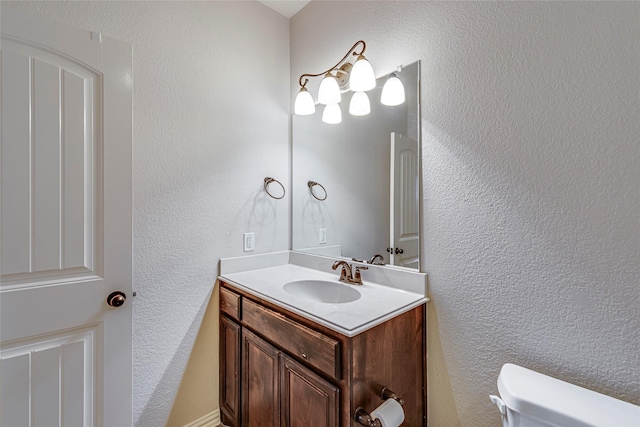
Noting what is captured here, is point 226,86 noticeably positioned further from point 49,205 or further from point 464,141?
point 464,141

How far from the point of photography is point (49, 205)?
43.7 inches

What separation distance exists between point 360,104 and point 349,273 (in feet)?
3.01

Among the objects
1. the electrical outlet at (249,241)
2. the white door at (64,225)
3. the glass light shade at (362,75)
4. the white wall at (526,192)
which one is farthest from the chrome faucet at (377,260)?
the white door at (64,225)

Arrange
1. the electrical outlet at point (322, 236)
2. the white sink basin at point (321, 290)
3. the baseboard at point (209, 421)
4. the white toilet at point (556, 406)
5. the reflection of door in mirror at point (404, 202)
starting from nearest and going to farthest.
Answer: the white toilet at point (556, 406) < the reflection of door in mirror at point (404, 202) < the white sink basin at point (321, 290) < the baseboard at point (209, 421) < the electrical outlet at point (322, 236)

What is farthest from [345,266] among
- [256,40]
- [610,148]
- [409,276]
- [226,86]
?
[256,40]

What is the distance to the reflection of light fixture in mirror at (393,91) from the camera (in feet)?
4.51

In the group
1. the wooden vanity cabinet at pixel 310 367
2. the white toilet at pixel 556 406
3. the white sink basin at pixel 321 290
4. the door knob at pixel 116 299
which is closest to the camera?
the white toilet at pixel 556 406

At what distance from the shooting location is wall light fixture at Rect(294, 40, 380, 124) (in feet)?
4.67

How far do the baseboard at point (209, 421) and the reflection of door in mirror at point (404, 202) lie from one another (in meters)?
1.37

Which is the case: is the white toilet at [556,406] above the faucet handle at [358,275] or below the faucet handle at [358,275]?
below

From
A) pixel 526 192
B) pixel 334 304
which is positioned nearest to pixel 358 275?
pixel 334 304

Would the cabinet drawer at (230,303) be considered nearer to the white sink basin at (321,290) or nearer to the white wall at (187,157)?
the white wall at (187,157)

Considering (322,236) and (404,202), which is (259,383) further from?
(404,202)

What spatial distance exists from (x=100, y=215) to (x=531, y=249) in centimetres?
171
